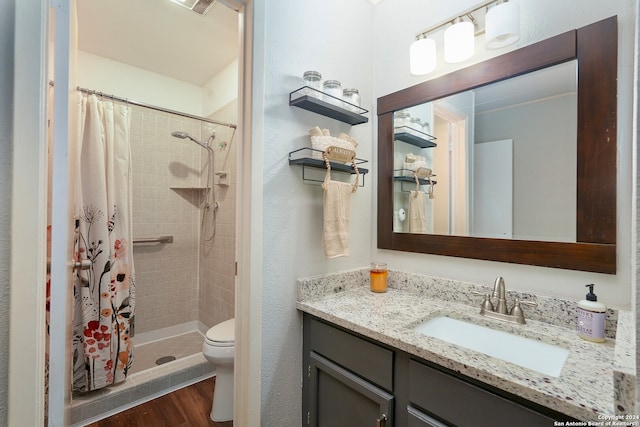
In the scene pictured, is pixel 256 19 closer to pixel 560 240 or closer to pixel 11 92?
pixel 11 92

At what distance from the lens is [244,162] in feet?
3.93

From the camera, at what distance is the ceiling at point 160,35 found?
180 cm

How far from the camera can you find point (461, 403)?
0.79 meters

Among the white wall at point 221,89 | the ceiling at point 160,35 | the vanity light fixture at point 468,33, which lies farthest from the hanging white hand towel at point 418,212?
the white wall at point 221,89

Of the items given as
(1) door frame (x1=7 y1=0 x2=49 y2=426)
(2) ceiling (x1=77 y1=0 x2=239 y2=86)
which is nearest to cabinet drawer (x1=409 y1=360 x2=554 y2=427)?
(1) door frame (x1=7 y1=0 x2=49 y2=426)

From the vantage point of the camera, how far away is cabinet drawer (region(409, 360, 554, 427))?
0.70 m

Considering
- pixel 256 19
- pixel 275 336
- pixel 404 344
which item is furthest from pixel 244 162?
pixel 404 344

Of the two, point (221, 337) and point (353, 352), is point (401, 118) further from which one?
point (221, 337)

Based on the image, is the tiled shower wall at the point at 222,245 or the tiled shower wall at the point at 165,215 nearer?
the tiled shower wall at the point at 222,245

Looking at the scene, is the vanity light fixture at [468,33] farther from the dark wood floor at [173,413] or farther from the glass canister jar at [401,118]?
the dark wood floor at [173,413]

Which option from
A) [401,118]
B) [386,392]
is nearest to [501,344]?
[386,392]

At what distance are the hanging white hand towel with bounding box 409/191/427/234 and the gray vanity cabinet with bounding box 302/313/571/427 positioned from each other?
26.4 inches

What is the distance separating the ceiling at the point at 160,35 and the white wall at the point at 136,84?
0.20 feet

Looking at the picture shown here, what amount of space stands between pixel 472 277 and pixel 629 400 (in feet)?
2.58
